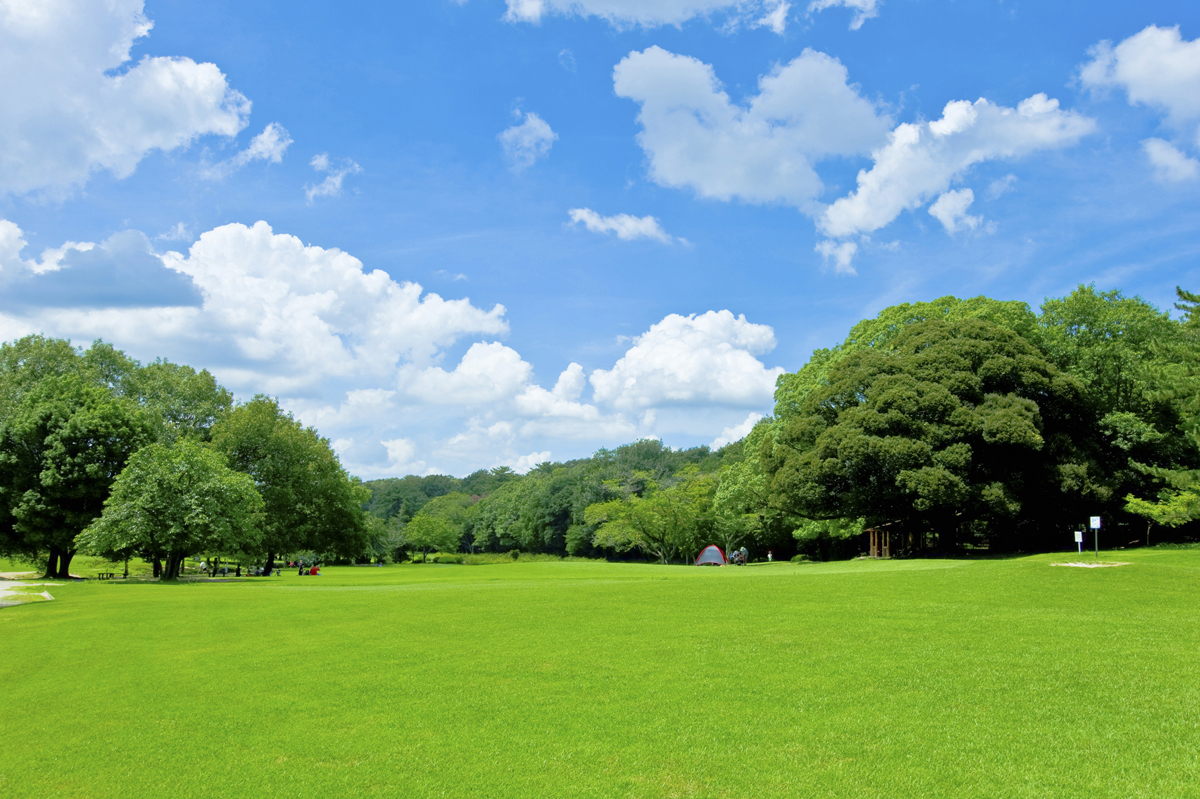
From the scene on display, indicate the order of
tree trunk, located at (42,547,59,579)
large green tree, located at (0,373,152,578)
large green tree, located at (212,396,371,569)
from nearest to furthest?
large green tree, located at (0,373,152,578) < tree trunk, located at (42,547,59,579) < large green tree, located at (212,396,371,569)

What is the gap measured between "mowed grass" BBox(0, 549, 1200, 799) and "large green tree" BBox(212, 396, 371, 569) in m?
37.2

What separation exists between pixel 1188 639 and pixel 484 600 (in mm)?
16808

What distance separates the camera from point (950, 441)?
124 feet

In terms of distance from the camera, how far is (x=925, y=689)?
9602 mm

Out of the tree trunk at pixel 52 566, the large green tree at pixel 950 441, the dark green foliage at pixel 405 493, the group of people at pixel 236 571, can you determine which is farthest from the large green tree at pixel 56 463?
the dark green foliage at pixel 405 493

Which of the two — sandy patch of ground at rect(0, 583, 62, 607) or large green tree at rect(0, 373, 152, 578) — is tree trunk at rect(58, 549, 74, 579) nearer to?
large green tree at rect(0, 373, 152, 578)

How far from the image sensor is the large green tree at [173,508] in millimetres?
36125

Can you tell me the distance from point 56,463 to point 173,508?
738cm

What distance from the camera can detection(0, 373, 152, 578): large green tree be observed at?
3834 cm

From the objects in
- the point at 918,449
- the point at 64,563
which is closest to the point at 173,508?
the point at 64,563

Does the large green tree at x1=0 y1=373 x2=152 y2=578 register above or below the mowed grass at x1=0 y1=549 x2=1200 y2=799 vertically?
above

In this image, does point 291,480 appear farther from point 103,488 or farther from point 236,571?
point 103,488

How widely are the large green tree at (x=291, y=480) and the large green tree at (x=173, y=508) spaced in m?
12.0

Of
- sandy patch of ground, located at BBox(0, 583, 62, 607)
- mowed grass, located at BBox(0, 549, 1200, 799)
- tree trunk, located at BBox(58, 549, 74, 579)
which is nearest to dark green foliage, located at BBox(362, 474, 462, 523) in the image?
tree trunk, located at BBox(58, 549, 74, 579)
